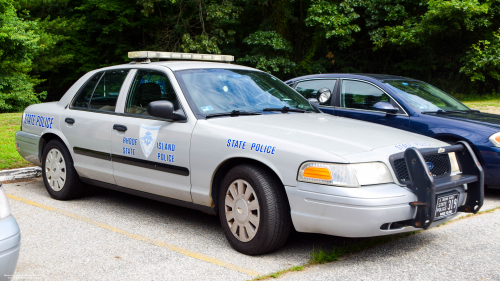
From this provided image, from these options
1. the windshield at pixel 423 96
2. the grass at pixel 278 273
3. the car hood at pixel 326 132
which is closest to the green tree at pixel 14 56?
the windshield at pixel 423 96

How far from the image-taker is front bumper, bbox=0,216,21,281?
8.63 feet

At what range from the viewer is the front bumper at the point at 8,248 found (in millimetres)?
2629

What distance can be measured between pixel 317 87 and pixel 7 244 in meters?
5.47

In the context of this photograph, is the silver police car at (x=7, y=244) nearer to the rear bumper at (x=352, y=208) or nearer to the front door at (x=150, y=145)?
the front door at (x=150, y=145)

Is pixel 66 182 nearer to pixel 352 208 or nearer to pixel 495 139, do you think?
pixel 352 208

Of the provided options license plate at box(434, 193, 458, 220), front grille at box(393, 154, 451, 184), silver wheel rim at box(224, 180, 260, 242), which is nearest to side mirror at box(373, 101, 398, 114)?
front grille at box(393, 154, 451, 184)

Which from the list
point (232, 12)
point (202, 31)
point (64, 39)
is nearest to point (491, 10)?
point (232, 12)

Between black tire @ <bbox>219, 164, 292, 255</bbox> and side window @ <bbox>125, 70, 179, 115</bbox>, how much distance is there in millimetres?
1339

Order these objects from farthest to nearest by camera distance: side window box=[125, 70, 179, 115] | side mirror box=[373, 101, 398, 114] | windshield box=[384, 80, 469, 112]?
windshield box=[384, 80, 469, 112]
side mirror box=[373, 101, 398, 114]
side window box=[125, 70, 179, 115]

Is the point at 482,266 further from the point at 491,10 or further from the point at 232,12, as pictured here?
the point at 232,12

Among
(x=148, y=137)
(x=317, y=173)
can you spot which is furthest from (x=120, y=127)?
(x=317, y=173)

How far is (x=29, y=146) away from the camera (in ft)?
20.0

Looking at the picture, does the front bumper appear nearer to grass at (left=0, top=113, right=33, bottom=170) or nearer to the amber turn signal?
the amber turn signal

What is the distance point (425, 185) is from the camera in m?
Result: 3.44
